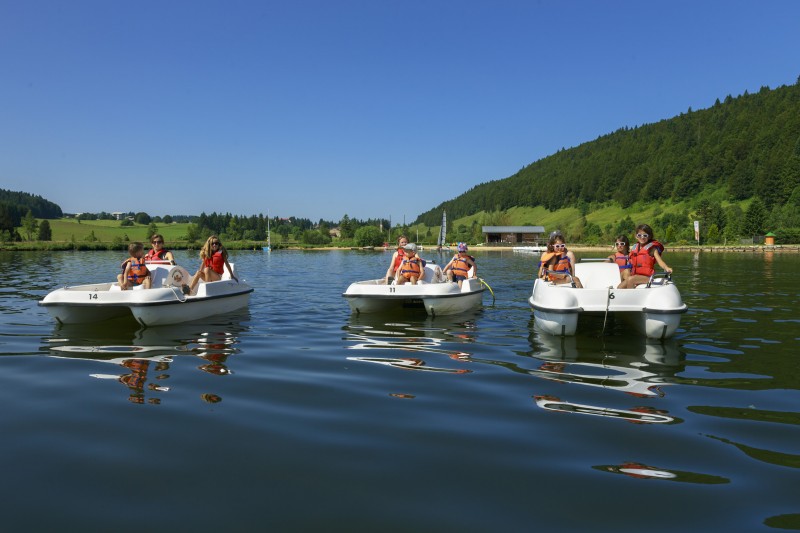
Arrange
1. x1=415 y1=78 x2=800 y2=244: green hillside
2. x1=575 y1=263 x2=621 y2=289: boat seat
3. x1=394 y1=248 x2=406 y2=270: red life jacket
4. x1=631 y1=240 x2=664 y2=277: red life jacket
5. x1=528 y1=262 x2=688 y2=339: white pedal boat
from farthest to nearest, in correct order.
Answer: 1. x1=415 y1=78 x2=800 y2=244: green hillside
2. x1=394 y1=248 x2=406 y2=270: red life jacket
3. x1=575 y1=263 x2=621 y2=289: boat seat
4. x1=631 y1=240 x2=664 y2=277: red life jacket
5. x1=528 y1=262 x2=688 y2=339: white pedal boat

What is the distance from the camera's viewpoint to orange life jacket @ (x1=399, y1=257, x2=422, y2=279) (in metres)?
14.0

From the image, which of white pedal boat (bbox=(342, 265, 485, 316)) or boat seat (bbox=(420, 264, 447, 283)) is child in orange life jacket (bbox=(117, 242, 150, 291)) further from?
boat seat (bbox=(420, 264, 447, 283))

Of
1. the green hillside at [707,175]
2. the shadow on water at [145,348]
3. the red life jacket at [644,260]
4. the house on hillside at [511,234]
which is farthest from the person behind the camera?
the house on hillside at [511,234]

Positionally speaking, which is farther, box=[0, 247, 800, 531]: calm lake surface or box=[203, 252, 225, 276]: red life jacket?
box=[203, 252, 225, 276]: red life jacket

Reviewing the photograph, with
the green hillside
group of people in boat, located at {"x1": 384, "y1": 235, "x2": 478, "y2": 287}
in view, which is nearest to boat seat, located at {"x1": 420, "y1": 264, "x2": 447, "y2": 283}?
group of people in boat, located at {"x1": 384, "y1": 235, "x2": 478, "y2": 287}

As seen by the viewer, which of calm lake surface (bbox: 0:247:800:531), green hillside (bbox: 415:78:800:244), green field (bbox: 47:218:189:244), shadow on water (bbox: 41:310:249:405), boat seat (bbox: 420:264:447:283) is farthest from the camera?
green hillside (bbox: 415:78:800:244)

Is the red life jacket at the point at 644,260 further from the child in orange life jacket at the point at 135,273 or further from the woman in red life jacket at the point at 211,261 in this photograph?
the child in orange life jacket at the point at 135,273

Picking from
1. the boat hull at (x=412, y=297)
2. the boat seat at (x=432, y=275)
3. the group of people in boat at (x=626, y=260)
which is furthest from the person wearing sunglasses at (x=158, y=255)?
the group of people in boat at (x=626, y=260)

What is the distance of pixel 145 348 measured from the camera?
9.52 metres

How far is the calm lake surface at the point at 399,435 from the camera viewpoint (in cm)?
363

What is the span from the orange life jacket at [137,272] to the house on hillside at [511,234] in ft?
423

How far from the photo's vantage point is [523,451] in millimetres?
4660

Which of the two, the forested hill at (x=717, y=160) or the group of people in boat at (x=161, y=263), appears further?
the forested hill at (x=717, y=160)

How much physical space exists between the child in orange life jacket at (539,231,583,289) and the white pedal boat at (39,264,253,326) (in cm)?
768
